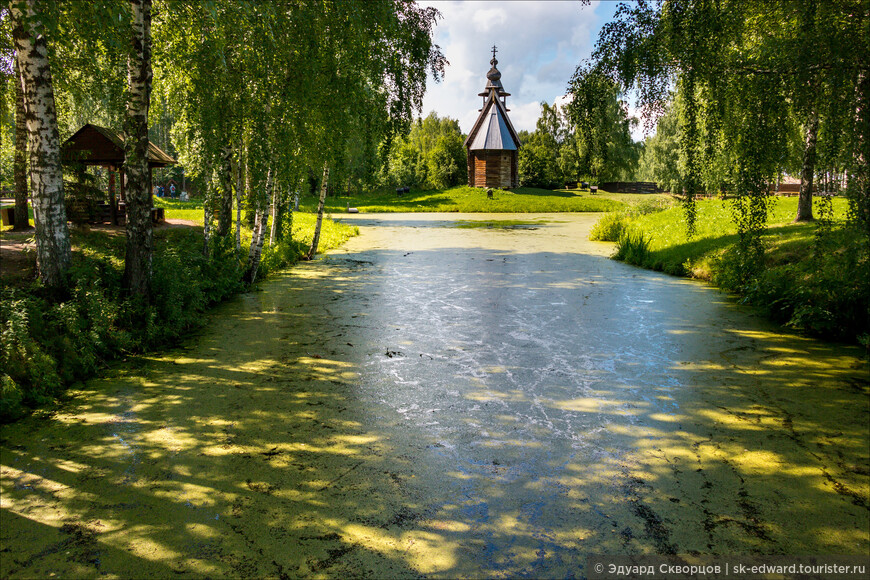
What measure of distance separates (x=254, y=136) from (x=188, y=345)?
2.97 meters

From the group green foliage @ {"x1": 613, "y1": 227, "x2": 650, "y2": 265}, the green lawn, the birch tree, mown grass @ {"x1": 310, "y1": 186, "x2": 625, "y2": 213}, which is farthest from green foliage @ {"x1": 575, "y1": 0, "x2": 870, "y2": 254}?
mown grass @ {"x1": 310, "y1": 186, "x2": 625, "y2": 213}

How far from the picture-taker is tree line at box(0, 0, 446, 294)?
5973mm

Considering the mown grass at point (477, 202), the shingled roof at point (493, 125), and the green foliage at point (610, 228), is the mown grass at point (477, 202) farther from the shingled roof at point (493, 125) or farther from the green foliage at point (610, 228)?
the green foliage at point (610, 228)

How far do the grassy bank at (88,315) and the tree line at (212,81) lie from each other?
0.99 feet

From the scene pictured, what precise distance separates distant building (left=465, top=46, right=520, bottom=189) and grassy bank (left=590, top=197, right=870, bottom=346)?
2328 cm

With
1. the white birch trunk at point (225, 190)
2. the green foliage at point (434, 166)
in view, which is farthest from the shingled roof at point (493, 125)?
the white birch trunk at point (225, 190)

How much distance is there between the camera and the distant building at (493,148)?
126ft

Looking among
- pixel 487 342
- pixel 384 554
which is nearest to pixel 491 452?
pixel 384 554

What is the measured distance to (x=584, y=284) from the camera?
1074 cm

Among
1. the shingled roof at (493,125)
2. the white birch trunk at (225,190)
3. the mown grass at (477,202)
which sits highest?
the shingled roof at (493,125)

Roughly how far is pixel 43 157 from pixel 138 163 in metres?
0.93

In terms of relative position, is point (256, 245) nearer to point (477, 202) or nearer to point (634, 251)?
point (634, 251)

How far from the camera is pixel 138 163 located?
263 inches

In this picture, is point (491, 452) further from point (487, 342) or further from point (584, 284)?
point (584, 284)
